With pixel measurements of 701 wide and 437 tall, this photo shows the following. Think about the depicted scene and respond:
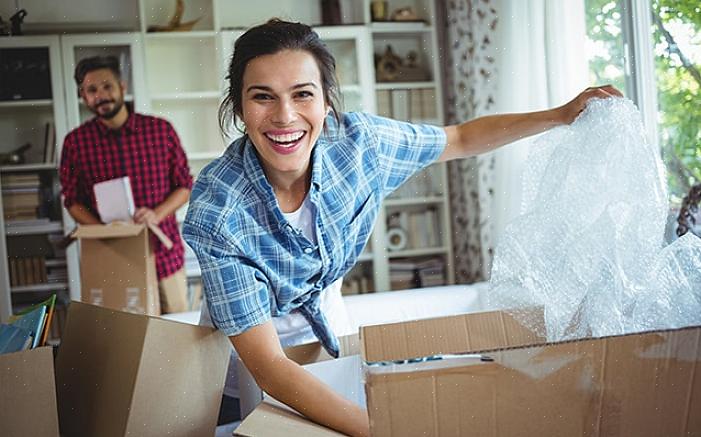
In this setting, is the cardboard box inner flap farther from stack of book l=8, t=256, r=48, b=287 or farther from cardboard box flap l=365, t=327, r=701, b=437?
stack of book l=8, t=256, r=48, b=287

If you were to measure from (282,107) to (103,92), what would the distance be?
211 centimetres

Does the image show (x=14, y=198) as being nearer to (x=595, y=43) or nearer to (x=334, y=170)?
(x=595, y=43)

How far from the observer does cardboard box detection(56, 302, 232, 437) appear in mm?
1077

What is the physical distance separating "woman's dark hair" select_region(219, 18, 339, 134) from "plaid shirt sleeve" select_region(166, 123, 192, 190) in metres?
1.81

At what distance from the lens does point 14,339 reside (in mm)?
1141

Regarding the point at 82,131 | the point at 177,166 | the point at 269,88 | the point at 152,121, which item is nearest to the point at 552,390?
the point at 269,88

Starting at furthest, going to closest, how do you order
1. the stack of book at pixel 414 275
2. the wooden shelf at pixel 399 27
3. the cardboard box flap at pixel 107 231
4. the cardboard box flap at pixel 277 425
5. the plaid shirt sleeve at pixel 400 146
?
the stack of book at pixel 414 275 → the wooden shelf at pixel 399 27 → the cardboard box flap at pixel 107 231 → the plaid shirt sleeve at pixel 400 146 → the cardboard box flap at pixel 277 425

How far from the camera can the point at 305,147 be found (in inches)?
46.9

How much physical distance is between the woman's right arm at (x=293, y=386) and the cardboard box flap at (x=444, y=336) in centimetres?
7

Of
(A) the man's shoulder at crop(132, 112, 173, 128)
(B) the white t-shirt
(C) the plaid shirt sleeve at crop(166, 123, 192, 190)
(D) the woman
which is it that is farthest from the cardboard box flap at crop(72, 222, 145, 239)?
(D) the woman

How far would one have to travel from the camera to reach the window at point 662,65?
213 cm

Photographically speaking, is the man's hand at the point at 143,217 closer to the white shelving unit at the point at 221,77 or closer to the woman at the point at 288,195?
the white shelving unit at the point at 221,77

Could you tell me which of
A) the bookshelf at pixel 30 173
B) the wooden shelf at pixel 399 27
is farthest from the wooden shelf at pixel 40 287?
the wooden shelf at pixel 399 27

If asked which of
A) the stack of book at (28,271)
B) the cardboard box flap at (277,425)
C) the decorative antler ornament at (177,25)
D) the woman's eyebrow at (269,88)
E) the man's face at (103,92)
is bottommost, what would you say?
the stack of book at (28,271)
